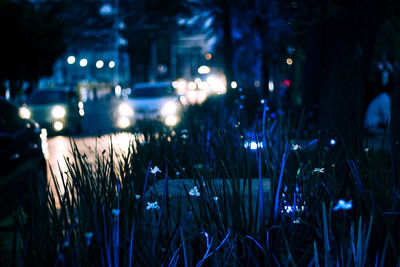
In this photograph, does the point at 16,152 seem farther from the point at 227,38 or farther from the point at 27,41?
the point at 27,41

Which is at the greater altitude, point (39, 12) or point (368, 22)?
point (39, 12)

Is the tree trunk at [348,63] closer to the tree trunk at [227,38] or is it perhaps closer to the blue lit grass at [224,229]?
the blue lit grass at [224,229]

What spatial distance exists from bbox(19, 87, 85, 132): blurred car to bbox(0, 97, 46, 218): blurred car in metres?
11.6

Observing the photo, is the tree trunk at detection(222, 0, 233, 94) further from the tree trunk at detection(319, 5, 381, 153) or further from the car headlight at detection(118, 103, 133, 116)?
the tree trunk at detection(319, 5, 381, 153)

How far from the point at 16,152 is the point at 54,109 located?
13885 millimetres

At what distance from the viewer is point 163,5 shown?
603 inches

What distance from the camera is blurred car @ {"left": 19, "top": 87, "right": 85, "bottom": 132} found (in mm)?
20375

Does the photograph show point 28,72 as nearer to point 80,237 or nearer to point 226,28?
point 226,28

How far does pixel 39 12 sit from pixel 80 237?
4153 centimetres

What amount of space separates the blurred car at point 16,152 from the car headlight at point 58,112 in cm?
1225

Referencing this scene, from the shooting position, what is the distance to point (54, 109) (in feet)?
67.5

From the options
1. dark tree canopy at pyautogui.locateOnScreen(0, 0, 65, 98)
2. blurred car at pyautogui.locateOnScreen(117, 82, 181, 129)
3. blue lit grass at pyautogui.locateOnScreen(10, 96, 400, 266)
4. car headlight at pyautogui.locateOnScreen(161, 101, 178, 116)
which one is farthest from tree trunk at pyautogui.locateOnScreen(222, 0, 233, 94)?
dark tree canopy at pyautogui.locateOnScreen(0, 0, 65, 98)

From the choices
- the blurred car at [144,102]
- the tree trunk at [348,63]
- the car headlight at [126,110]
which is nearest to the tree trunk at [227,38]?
the blurred car at [144,102]

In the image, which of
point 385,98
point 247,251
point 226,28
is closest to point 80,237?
point 247,251
